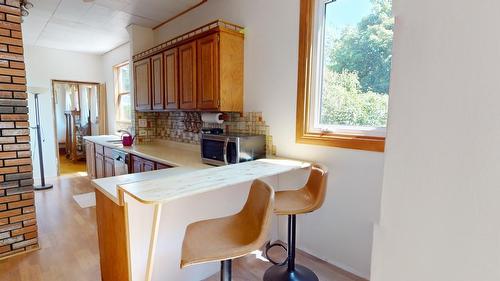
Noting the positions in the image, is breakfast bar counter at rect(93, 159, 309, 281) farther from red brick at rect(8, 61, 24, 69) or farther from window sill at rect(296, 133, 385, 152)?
red brick at rect(8, 61, 24, 69)

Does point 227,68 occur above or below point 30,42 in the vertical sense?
below

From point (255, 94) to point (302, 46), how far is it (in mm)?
670

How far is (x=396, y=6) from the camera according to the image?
29 cm

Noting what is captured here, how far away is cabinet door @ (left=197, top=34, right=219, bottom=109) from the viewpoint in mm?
2498

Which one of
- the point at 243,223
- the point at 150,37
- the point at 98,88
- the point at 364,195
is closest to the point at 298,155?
the point at 364,195

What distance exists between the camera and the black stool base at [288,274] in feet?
6.10

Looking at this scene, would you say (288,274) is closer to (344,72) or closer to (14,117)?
(344,72)

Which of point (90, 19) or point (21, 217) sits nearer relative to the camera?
point (21, 217)

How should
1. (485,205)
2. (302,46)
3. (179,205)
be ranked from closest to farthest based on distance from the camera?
(485,205)
(179,205)
(302,46)

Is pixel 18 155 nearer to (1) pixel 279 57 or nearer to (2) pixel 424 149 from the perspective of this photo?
(1) pixel 279 57

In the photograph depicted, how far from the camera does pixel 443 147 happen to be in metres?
0.26

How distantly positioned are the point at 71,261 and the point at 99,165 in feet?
7.78

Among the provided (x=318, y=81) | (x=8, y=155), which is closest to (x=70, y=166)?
(x=8, y=155)

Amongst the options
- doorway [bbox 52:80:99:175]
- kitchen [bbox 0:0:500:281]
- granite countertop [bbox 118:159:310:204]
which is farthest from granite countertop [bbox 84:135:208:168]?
doorway [bbox 52:80:99:175]
